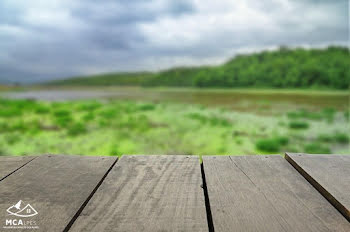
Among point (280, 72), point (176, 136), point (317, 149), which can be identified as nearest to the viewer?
point (317, 149)

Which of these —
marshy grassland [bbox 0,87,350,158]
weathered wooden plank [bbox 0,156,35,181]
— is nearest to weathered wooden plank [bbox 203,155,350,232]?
weathered wooden plank [bbox 0,156,35,181]

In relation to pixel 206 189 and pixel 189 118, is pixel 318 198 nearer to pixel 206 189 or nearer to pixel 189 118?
pixel 206 189

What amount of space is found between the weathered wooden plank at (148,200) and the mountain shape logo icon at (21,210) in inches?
4.6

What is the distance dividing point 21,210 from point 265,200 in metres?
0.59

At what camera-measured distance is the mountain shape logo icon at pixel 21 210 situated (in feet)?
1.91

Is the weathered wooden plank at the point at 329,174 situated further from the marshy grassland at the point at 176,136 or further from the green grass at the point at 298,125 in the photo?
the green grass at the point at 298,125

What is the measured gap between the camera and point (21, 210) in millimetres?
597

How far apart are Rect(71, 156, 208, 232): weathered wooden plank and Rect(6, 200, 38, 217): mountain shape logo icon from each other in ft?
0.38

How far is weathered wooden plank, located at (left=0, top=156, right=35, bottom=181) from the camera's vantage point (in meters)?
0.82

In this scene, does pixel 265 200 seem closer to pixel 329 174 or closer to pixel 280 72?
pixel 329 174

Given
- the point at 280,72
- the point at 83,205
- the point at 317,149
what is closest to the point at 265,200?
the point at 83,205

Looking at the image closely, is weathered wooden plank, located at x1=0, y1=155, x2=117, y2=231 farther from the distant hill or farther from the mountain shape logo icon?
the distant hill

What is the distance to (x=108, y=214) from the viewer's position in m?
0.58

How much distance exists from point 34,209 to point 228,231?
1.48 feet
